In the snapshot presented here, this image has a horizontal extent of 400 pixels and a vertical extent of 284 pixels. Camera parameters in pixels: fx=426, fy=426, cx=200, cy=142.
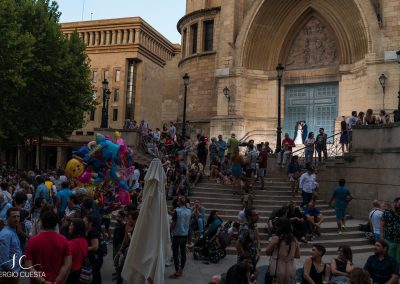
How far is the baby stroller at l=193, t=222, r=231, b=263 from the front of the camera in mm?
10531

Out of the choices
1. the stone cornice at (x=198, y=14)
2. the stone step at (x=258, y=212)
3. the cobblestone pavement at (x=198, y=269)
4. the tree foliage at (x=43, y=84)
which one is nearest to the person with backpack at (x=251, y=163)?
the stone step at (x=258, y=212)

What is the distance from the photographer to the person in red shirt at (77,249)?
5.84 meters

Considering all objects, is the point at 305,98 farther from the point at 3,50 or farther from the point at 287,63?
the point at 3,50

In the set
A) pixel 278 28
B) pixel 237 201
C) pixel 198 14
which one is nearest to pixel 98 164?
pixel 237 201

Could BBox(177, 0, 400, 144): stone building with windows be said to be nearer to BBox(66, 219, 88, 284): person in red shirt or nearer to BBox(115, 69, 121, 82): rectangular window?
BBox(66, 219, 88, 284): person in red shirt

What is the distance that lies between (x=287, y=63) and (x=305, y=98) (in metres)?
2.42

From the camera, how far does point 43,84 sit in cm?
2598

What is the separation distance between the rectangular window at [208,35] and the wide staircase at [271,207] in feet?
44.3

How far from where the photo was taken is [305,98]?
2462 cm

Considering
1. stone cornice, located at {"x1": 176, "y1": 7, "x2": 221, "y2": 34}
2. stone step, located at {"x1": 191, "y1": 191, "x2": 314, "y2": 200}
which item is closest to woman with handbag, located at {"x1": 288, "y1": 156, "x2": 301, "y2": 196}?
stone step, located at {"x1": 191, "y1": 191, "x2": 314, "y2": 200}

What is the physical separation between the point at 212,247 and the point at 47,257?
19.7 ft

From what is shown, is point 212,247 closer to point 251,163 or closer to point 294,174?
point 294,174

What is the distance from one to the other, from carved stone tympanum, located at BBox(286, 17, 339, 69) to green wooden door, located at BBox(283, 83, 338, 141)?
1316 mm

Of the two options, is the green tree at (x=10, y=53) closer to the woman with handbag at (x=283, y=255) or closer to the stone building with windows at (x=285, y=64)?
the stone building with windows at (x=285, y=64)
